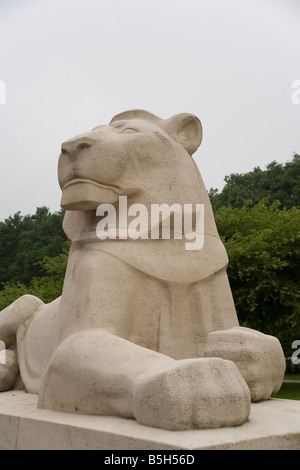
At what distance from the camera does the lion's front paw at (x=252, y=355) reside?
310cm

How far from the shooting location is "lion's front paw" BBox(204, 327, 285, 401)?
3.10m

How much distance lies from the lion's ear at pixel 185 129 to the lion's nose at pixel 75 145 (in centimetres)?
73

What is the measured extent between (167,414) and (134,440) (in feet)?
0.61

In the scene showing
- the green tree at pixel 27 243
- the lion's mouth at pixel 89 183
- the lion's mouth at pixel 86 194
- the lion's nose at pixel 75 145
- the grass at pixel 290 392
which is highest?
the green tree at pixel 27 243

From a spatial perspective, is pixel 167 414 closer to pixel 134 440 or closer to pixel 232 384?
pixel 134 440

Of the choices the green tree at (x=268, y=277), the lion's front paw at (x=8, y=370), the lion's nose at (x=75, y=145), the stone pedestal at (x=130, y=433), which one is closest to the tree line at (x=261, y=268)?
the green tree at (x=268, y=277)

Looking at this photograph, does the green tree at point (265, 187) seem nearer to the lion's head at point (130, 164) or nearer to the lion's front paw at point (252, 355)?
the lion's head at point (130, 164)

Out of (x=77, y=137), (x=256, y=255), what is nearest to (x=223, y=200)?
(x=256, y=255)

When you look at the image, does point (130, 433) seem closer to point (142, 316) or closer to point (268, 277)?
point (142, 316)

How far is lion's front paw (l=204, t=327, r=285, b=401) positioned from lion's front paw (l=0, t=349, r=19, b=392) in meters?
1.91

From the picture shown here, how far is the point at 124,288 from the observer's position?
3.32m

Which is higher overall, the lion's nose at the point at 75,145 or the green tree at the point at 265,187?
the green tree at the point at 265,187

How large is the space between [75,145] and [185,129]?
957 millimetres

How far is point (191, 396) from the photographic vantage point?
7.72 ft
